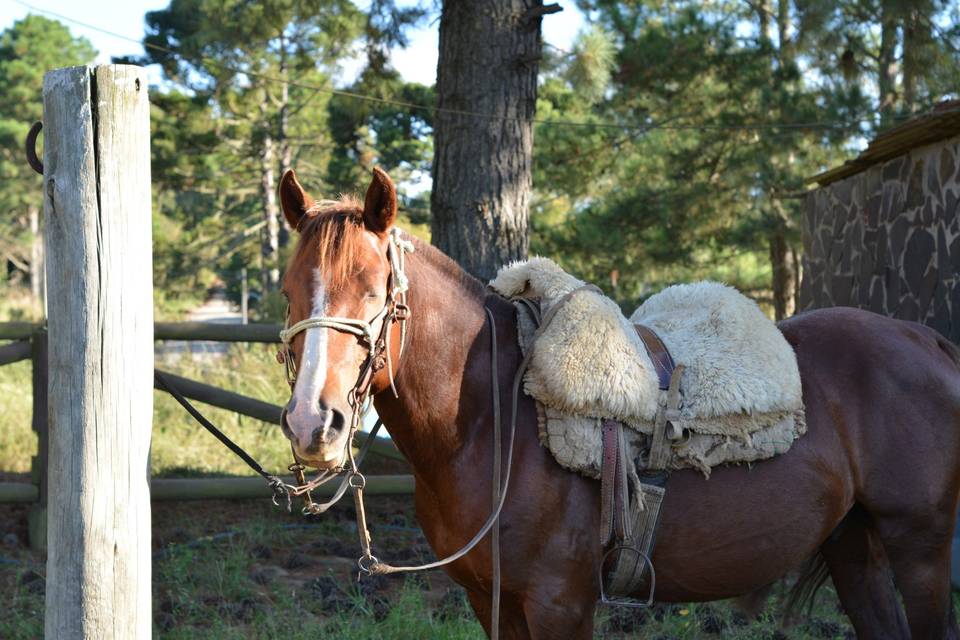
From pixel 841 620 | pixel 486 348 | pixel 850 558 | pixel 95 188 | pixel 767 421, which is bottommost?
pixel 841 620

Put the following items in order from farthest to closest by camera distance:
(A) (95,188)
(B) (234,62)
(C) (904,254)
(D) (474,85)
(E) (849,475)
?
(B) (234,62) → (C) (904,254) → (D) (474,85) → (E) (849,475) → (A) (95,188)

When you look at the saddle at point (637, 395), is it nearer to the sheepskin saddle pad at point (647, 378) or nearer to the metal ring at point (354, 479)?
the sheepskin saddle pad at point (647, 378)

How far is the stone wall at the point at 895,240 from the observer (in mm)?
5672

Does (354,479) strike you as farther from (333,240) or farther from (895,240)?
(895,240)

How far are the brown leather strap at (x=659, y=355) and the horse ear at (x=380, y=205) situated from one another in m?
0.97

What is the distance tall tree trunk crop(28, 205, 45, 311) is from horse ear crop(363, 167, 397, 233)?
1417 inches

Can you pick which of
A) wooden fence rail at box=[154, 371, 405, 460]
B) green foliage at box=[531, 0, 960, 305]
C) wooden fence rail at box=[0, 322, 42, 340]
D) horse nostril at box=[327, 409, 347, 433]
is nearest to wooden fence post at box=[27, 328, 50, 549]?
wooden fence rail at box=[0, 322, 42, 340]

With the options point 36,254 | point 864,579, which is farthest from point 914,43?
point 36,254

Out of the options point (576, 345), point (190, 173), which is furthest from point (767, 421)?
point (190, 173)

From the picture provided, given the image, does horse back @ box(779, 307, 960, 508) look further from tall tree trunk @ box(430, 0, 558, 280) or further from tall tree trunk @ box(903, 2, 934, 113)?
tall tree trunk @ box(903, 2, 934, 113)

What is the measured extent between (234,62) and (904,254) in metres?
13.4

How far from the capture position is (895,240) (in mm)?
6461

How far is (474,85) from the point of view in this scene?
5410mm

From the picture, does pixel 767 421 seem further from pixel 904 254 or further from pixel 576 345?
pixel 904 254
